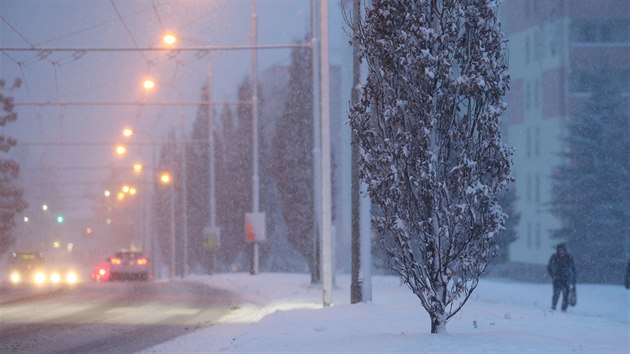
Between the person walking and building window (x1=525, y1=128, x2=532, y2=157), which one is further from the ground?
building window (x1=525, y1=128, x2=532, y2=157)

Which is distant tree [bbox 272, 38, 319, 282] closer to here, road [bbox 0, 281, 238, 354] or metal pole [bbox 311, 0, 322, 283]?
metal pole [bbox 311, 0, 322, 283]

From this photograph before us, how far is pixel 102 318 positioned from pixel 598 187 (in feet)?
99.3

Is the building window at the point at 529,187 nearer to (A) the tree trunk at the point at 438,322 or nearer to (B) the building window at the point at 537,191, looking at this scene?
(B) the building window at the point at 537,191

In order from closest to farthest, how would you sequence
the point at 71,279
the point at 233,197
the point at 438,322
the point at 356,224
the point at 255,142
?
1. the point at 438,322
2. the point at 356,224
3. the point at 255,142
4. the point at 71,279
5. the point at 233,197

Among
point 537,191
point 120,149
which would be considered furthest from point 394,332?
point 537,191

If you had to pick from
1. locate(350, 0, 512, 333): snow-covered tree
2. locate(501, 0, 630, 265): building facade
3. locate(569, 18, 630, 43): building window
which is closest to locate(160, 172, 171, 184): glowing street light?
locate(501, 0, 630, 265): building facade

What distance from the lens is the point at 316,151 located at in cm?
3084

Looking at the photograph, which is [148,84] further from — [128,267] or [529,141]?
[529,141]

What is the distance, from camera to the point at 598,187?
46875 mm

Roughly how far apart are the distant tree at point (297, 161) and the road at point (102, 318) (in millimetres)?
26413

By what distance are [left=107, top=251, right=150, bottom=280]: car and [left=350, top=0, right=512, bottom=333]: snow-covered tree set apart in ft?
125

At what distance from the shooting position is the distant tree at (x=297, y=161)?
5903 cm

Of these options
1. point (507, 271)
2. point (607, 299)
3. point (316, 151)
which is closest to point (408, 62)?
point (316, 151)

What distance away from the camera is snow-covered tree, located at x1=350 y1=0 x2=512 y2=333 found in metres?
13.2
